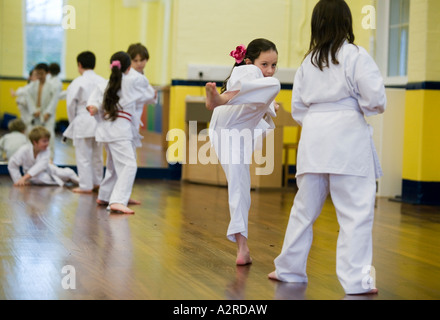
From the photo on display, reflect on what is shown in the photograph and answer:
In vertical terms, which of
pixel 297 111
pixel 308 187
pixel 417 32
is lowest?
pixel 308 187

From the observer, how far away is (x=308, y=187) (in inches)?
129

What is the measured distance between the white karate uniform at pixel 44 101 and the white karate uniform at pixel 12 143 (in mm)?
1212

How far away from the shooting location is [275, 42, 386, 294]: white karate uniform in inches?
123

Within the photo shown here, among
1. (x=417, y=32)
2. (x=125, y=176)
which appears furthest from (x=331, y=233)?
(x=417, y=32)

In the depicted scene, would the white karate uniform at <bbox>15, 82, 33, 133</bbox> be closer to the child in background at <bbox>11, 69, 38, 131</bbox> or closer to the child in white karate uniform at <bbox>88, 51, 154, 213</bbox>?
the child in background at <bbox>11, 69, 38, 131</bbox>

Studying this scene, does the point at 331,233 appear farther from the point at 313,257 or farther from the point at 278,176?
the point at 278,176

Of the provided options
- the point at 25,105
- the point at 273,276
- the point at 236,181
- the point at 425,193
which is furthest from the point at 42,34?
the point at 273,276

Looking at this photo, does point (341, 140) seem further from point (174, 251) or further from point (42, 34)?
point (42, 34)

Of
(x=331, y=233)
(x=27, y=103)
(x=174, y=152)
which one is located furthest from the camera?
(x=27, y=103)

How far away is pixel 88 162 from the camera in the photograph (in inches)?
292

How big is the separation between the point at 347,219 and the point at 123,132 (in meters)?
3.15

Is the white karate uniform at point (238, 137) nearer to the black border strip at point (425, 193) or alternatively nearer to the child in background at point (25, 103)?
the black border strip at point (425, 193)
